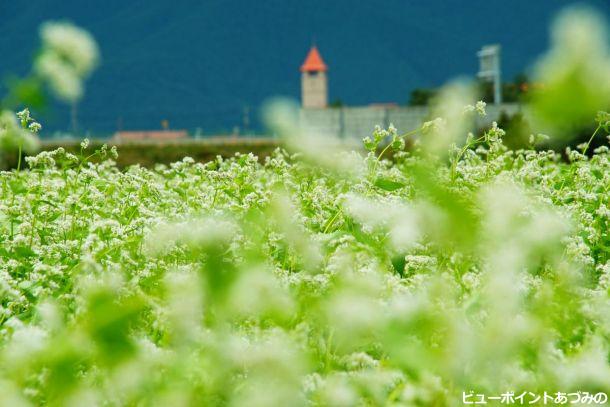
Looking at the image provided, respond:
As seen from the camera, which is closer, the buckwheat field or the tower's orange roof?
the buckwheat field

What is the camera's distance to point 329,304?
1518 millimetres

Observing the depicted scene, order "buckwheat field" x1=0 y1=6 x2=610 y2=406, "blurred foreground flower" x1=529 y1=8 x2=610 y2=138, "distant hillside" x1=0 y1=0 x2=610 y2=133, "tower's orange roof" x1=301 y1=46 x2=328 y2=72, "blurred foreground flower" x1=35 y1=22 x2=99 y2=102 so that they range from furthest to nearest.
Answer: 1. "distant hillside" x1=0 y1=0 x2=610 y2=133
2. "tower's orange roof" x1=301 y1=46 x2=328 y2=72
3. "blurred foreground flower" x1=35 y1=22 x2=99 y2=102
4. "buckwheat field" x1=0 y1=6 x2=610 y2=406
5. "blurred foreground flower" x1=529 y1=8 x2=610 y2=138

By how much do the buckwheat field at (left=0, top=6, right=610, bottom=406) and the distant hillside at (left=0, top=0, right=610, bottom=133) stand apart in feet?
565

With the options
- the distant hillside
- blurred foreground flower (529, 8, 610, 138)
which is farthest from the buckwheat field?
the distant hillside

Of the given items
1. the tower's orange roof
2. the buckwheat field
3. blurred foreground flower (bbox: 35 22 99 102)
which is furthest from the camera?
the tower's orange roof

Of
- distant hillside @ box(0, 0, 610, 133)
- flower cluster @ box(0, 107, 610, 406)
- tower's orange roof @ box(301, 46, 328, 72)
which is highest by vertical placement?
distant hillside @ box(0, 0, 610, 133)

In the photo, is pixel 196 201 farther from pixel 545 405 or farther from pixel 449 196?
pixel 449 196

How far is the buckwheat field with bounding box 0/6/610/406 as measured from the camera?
3.05ft

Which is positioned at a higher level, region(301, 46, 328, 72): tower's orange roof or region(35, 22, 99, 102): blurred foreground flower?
region(301, 46, 328, 72): tower's orange roof

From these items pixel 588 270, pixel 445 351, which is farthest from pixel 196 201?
pixel 445 351

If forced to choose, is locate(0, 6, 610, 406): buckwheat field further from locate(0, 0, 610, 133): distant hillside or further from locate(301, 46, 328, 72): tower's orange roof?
locate(0, 0, 610, 133): distant hillside

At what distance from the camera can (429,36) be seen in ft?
619

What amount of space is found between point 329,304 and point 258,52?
190 meters

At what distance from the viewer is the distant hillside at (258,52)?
593 ft
